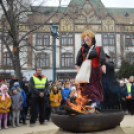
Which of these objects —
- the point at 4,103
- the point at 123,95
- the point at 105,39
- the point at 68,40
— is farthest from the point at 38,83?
the point at 105,39

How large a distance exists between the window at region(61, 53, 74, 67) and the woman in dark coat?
25.6m

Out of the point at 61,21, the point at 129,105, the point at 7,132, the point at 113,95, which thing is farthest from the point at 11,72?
the point at 113,95

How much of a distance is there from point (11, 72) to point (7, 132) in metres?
23.4

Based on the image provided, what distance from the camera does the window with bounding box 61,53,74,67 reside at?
30.1 metres

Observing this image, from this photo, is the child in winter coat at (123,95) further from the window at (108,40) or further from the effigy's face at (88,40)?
the window at (108,40)

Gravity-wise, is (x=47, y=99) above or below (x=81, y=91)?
below

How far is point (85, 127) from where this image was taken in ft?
12.9

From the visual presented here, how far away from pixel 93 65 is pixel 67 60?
2599 centimetres

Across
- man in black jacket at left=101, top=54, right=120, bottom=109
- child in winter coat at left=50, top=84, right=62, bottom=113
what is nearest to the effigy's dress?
man in black jacket at left=101, top=54, right=120, bottom=109

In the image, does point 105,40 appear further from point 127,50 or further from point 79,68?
point 79,68

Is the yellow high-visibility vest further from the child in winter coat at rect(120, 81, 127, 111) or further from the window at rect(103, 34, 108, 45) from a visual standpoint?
the window at rect(103, 34, 108, 45)

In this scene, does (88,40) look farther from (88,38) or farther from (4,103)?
(4,103)

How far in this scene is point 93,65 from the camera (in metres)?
4.28

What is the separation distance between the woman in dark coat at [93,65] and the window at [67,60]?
83.9 feet
